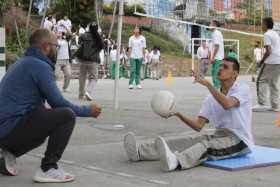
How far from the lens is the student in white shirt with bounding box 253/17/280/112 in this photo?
11.5 meters

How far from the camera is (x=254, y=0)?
1316 inches

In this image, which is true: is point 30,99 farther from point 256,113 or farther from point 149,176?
point 256,113

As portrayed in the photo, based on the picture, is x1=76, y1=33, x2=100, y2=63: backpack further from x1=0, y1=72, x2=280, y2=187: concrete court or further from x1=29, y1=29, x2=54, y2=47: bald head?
x1=29, y1=29, x2=54, y2=47: bald head

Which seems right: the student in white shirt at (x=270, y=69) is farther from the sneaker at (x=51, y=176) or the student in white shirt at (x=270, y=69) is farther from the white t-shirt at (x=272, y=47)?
the sneaker at (x=51, y=176)

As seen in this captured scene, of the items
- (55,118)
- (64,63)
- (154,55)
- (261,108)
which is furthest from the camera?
(154,55)

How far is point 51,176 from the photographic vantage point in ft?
18.0

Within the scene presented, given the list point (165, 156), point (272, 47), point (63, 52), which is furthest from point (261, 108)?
point (63, 52)

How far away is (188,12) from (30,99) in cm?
3326

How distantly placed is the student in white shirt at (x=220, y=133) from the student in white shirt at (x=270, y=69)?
533 centimetres

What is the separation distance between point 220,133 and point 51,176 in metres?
1.89

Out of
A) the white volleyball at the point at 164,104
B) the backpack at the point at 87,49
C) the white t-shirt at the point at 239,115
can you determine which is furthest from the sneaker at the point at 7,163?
the backpack at the point at 87,49

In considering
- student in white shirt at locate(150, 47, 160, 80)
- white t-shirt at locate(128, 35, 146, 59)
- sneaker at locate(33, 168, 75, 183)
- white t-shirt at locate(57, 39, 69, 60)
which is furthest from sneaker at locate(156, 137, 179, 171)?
student in white shirt at locate(150, 47, 160, 80)

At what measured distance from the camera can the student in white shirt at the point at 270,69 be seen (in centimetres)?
1152

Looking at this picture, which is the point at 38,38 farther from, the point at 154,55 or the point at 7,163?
the point at 154,55
